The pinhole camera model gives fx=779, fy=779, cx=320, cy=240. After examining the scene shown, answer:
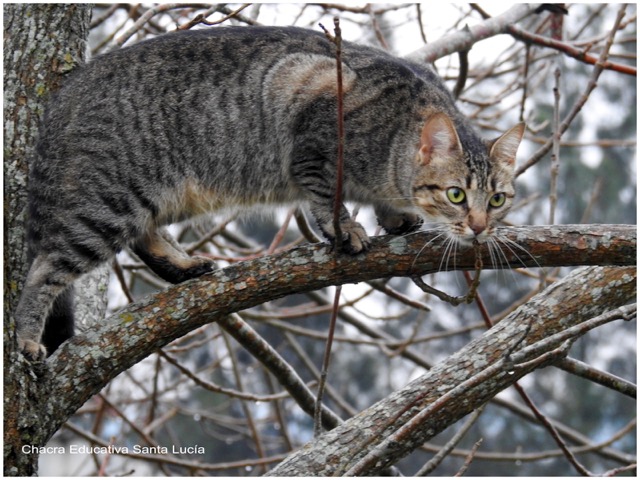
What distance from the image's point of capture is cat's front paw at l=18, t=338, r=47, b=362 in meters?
3.18

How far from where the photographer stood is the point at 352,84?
4109mm

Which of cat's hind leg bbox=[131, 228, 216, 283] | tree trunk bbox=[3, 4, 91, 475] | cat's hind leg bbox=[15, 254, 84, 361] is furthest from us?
cat's hind leg bbox=[131, 228, 216, 283]

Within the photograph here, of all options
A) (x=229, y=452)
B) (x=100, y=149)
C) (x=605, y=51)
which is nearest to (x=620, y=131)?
(x=229, y=452)

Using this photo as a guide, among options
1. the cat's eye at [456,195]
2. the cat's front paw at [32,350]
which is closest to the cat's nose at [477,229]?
the cat's eye at [456,195]

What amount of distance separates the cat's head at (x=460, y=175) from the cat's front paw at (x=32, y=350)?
1848 mm

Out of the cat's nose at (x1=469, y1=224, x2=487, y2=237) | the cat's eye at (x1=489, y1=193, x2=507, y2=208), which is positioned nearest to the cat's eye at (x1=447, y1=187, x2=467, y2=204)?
the cat's eye at (x1=489, y1=193, x2=507, y2=208)

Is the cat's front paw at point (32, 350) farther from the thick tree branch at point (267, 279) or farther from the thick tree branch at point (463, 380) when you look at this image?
the thick tree branch at point (463, 380)

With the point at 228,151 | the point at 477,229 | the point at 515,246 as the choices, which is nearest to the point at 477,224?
the point at 477,229

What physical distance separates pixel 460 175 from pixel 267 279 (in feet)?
3.77

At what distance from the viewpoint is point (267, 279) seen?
3.20 meters

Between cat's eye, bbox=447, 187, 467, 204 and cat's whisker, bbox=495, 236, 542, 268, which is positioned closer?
cat's whisker, bbox=495, 236, 542, 268

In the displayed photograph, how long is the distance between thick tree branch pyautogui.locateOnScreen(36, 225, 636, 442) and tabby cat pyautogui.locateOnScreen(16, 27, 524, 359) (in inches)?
9.9

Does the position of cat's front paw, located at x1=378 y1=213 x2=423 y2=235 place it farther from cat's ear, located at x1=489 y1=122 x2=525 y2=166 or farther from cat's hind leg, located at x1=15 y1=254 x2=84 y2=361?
cat's hind leg, located at x1=15 y1=254 x2=84 y2=361

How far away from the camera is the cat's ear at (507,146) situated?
3.80 m
